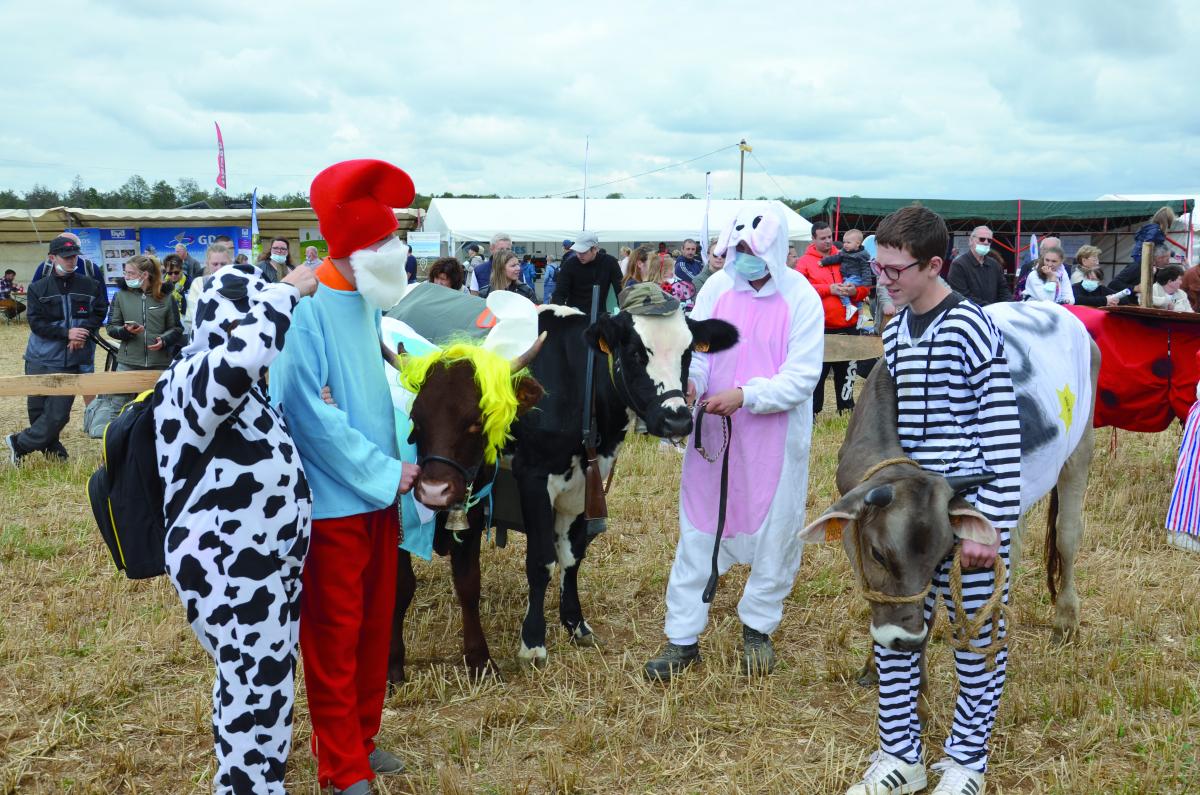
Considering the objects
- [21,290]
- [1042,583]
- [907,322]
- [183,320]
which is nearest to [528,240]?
[21,290]

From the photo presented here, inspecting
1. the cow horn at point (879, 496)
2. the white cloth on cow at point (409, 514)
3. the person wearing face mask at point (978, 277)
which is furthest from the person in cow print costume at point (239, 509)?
the person wearing face mask at point (978, 277)

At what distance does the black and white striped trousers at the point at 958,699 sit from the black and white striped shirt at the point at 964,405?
33 cm

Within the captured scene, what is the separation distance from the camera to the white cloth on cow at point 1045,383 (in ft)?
12.7

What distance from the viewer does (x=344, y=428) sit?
9.47ft

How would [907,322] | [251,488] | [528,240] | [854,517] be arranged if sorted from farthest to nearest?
[528,240] < [907,322] < [854,517] < [251,488]

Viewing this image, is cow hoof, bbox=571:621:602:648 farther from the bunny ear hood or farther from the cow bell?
the bunny ear hood

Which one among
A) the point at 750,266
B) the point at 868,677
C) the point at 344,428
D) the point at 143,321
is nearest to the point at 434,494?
the point at 344,428

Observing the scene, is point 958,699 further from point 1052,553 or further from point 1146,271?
point 1146,271

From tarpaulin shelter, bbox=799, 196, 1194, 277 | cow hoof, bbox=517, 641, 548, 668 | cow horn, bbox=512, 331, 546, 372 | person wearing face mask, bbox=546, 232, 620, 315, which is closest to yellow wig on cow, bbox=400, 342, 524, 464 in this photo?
cow horn, bbox=512, 331, 546, 372

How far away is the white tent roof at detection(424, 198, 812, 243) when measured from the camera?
25078 millimetres

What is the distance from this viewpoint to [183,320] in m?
9.30

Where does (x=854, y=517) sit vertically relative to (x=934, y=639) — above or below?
above

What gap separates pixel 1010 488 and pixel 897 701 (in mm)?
873

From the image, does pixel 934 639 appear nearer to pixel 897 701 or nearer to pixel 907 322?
pixel 897 701
